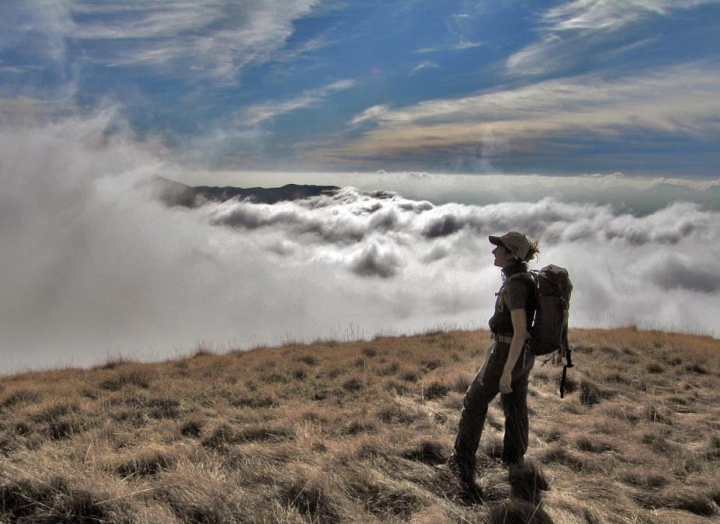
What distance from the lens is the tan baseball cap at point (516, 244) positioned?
4.58 meters

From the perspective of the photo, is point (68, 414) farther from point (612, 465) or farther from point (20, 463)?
point (612, 465)

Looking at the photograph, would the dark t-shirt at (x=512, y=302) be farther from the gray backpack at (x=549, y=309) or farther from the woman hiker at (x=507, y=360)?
the gray backpack at (x=549, y=309)

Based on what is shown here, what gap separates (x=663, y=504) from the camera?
4520 millimetres

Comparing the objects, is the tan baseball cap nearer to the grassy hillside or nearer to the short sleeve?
the short sleeve

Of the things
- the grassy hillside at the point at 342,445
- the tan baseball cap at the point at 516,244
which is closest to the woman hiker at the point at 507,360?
the tan baseball cap at the point at 516,244

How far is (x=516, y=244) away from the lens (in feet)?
15.1

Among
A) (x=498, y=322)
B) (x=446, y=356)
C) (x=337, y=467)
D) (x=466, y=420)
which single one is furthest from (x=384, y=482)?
(x=446, y=356)

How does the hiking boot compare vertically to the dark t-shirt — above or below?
below

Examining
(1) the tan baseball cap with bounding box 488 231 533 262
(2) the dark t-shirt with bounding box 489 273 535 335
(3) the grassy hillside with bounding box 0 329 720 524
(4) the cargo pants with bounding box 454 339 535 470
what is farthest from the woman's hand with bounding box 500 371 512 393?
(1) the tan baseball cap with bounding box 488 231 533 262

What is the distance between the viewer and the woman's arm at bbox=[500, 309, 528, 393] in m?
4.25

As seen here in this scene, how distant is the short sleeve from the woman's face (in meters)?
0.35

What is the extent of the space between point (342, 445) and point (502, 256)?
2.79 metres


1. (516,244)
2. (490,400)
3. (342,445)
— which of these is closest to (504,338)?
(490,400)

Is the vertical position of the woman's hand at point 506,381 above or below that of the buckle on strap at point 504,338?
below
